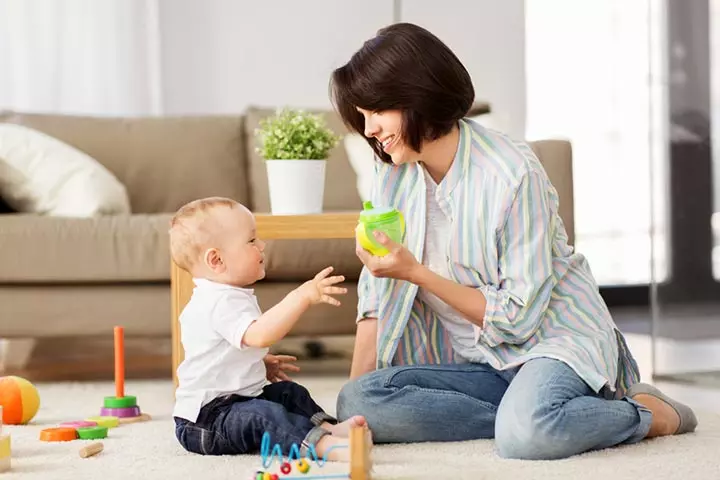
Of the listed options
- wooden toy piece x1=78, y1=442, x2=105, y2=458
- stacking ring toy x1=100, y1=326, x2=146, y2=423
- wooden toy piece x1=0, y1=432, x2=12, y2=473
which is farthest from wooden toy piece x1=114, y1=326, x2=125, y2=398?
wooden toy piece x1=0, y1=432, x2=12, y2=473

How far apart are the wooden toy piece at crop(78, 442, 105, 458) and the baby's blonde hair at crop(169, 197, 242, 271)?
34 centimetres

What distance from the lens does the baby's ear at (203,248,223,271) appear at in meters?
1.94

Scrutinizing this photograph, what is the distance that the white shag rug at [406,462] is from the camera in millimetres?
1692

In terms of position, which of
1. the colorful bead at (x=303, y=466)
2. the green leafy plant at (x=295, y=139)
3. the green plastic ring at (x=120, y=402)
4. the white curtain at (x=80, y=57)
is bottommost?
the green plastic ring at (x=120, y=402)

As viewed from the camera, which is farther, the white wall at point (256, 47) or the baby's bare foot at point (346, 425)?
the white wall at point (256, 47)

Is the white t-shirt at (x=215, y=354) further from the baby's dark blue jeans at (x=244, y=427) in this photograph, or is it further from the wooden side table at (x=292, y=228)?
the wooden side table at (x=292, y=228)

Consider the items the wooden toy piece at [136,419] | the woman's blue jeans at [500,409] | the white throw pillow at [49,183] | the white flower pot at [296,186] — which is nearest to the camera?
the woman's blue jeans at [500,409]

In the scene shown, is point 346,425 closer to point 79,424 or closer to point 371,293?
point 371,293

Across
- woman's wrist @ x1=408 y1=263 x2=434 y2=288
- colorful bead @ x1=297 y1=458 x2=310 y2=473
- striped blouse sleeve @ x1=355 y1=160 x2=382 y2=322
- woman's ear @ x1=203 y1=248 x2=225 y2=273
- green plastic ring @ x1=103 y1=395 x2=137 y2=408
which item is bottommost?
green plastic ring @ x1=103 y1=395 x2=137 y2=408

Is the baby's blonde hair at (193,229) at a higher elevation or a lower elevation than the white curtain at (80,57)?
lower

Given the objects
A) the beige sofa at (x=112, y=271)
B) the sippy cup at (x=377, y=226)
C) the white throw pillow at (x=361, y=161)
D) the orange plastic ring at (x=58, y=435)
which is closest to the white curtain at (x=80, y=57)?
the white throw pillow at (x=361, y=161)

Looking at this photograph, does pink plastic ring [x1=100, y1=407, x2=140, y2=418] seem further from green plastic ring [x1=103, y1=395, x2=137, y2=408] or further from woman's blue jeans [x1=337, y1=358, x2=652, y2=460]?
woman's blue jeans [x1=337, y1=358, x2=652, y2=460]

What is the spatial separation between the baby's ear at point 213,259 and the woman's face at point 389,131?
0.33 meters

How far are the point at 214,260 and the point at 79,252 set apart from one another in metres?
1.10
